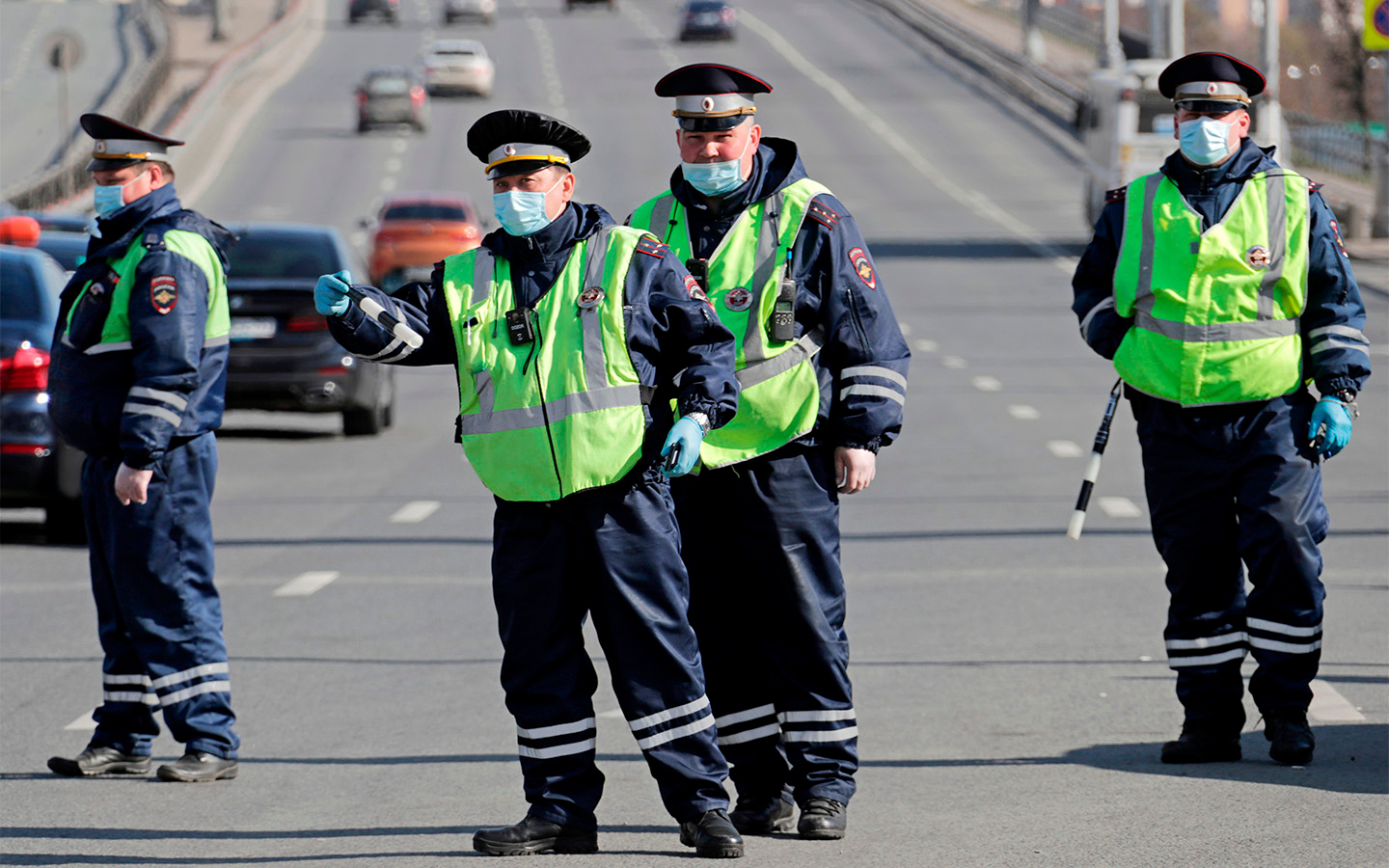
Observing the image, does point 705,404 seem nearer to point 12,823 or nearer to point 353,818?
point 353,818

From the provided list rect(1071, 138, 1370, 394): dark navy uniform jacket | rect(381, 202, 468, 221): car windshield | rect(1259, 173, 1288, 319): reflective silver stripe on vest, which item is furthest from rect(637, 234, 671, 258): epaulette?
rect(381, 202, 468, 221): car windshield

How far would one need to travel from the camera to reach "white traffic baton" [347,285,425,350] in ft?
17.5

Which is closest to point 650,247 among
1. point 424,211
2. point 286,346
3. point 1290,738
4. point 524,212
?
point 524,212

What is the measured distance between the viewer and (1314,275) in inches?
257

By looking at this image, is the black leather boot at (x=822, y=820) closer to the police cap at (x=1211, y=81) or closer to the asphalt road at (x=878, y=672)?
the asphalt road at (x=878, y=672)

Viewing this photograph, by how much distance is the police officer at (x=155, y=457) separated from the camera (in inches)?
259

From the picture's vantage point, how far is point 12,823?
19.7 feet

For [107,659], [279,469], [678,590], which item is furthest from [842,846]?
[279,469]

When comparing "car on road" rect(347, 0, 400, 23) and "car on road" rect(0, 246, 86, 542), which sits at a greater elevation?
"car on road" rect(0, 246, 86, 542)

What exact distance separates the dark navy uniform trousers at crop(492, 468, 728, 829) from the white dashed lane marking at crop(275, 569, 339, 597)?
16.1ft

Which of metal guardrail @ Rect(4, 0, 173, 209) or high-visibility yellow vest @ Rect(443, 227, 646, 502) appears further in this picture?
metal guardrail @ Rect(4, 0, 173, 209)

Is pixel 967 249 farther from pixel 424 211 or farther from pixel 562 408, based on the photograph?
pixel 562 408

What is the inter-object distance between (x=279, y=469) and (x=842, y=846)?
34.2ft

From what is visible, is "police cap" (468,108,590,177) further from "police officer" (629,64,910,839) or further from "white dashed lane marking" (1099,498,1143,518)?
"white dashed lane marking" (1099,498,1143,518)
